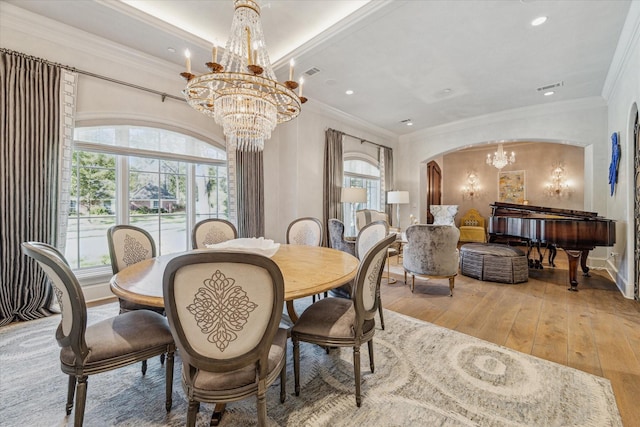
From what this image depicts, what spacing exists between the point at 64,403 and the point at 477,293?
4.27 m

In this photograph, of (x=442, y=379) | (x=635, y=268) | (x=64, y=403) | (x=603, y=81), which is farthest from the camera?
(x=603, y=81)

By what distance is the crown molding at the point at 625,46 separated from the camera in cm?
267

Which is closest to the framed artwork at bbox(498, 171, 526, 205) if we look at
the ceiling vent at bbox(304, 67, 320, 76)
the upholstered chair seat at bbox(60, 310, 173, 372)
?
the ceiling vent at bbox(304, 67, 320, 76)

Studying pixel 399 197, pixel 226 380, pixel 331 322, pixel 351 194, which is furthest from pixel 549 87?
pixel 226 380

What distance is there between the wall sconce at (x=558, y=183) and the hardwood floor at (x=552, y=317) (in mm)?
3917

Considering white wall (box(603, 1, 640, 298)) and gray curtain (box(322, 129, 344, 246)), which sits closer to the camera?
white wall (box(603, 1, 640, 298))

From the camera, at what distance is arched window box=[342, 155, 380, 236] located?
6258mm

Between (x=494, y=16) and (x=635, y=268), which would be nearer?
(x=494, y=16)

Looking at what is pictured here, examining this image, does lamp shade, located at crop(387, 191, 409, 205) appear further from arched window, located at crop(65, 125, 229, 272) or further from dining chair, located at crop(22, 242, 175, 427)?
dining chair, located at crop(22, 242, 175, 427)

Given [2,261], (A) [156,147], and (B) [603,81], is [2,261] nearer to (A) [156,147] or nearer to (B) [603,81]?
(A) [156,147]

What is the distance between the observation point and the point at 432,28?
293 cm

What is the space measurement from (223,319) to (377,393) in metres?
1.23

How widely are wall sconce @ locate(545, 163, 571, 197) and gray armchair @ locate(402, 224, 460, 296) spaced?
618 cm

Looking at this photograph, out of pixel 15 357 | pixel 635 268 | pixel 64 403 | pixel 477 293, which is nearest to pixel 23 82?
pixel 15 357
